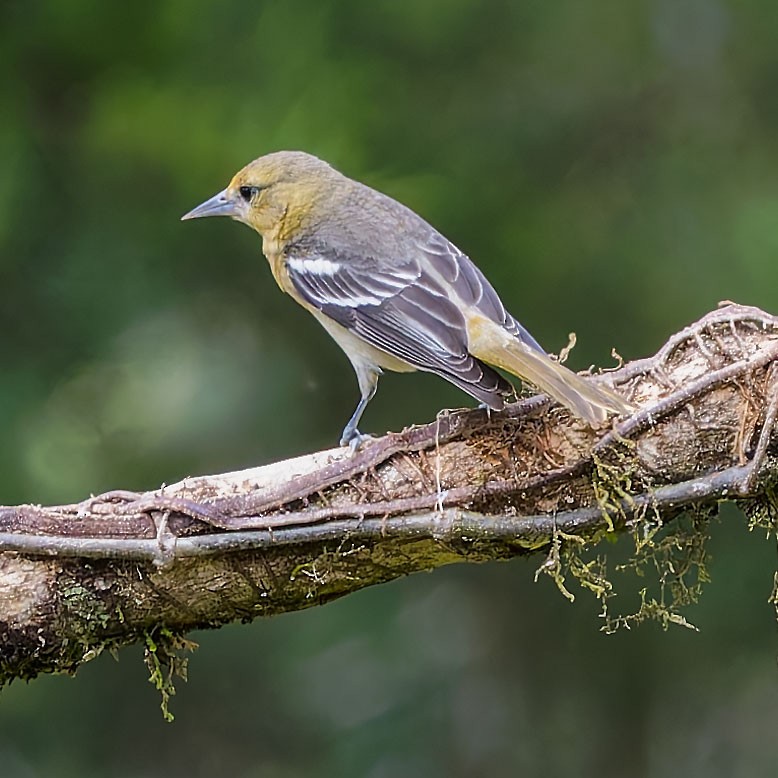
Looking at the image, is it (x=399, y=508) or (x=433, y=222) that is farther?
(x=433, y=222)

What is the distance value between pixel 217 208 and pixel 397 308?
96 cm

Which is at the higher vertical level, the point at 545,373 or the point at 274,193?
the point at 274,193

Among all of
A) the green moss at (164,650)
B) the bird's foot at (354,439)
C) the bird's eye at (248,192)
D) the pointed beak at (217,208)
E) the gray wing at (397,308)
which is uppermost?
the bird's eye at (248,192)

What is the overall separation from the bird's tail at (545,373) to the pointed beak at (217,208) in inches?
48.0

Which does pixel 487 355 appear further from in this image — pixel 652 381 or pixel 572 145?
pixel 572 145

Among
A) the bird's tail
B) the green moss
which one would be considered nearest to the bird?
the bird's tail

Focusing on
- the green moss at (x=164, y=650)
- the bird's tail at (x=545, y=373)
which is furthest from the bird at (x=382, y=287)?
the green moss at (x=164, y=650)

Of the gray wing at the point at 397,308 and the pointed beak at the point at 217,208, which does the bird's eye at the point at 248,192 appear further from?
the gray wing at the point at 397,308

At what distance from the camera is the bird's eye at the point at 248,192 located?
3.99 m

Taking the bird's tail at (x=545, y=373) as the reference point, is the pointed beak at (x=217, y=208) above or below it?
above

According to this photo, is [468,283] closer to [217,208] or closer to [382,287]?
[382,287]

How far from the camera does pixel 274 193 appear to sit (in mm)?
3963

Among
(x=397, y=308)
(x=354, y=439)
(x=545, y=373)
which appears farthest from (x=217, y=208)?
(x=545, y=373)

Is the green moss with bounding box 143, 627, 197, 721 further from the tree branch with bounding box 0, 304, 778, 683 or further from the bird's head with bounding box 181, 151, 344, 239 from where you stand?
the bird's head with bounding box 181, 151, 344, 239
